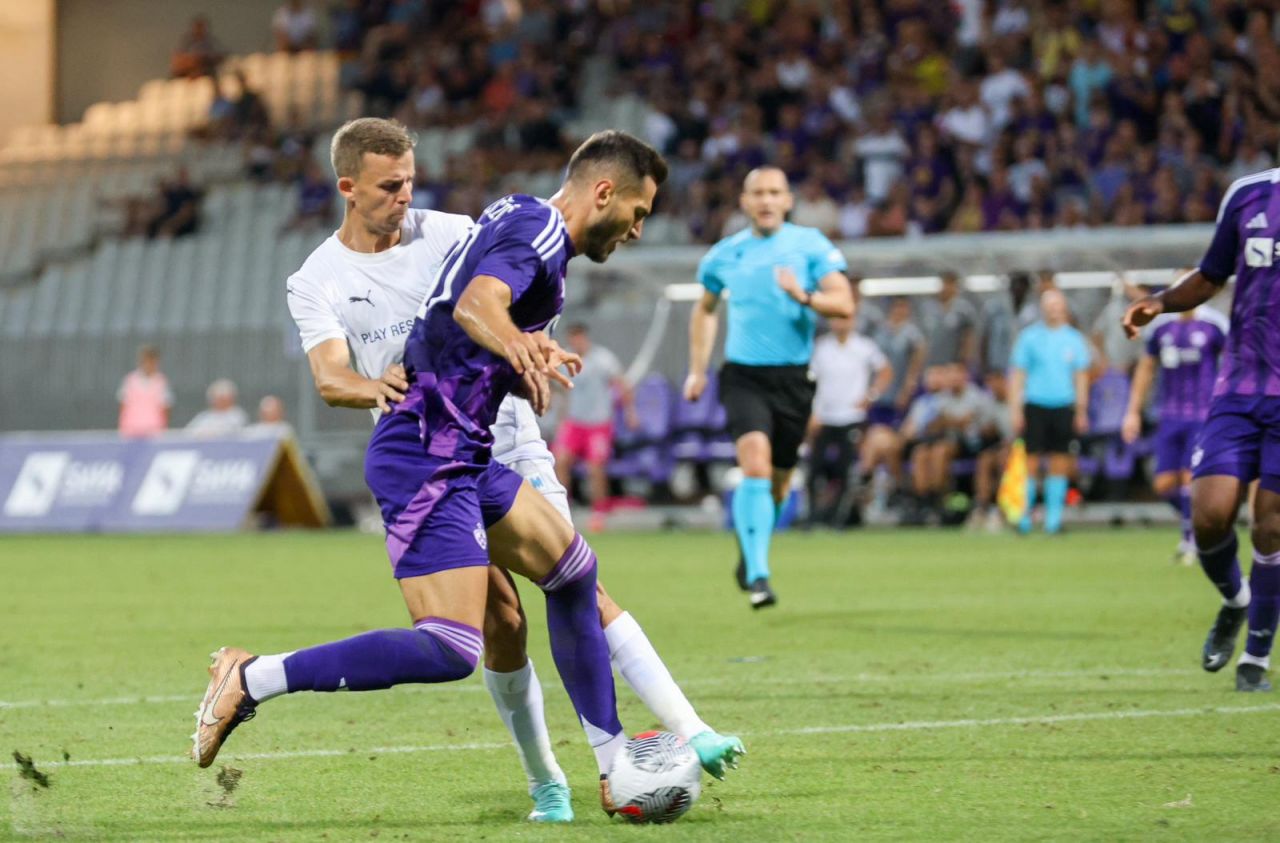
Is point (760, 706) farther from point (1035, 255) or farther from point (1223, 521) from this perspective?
point (1035, 255)

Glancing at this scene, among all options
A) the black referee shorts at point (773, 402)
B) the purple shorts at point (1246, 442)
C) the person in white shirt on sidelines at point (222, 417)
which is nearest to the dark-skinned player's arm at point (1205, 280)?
the purple shorts at point (1246, 442)

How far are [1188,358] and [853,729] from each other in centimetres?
853

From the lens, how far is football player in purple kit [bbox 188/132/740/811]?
496 centimetres

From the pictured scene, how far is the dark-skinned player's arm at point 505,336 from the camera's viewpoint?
4.77 m

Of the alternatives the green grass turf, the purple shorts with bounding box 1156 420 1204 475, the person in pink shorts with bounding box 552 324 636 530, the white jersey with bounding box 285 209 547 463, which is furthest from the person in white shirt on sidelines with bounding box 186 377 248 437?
the white jersey with bounding box 285 209 547 463

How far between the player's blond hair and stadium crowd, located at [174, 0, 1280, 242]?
16.5 metres

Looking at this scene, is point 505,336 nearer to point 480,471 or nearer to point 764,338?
point 480,471

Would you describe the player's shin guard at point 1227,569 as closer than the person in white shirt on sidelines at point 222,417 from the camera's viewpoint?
Yes

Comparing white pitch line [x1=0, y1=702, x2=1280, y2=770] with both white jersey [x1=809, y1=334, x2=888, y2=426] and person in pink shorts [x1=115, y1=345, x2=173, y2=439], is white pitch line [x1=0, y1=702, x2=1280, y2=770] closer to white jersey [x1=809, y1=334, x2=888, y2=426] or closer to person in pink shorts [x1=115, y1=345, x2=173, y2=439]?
white jersey [x1=809, y1=334, x2=888, y2=426]

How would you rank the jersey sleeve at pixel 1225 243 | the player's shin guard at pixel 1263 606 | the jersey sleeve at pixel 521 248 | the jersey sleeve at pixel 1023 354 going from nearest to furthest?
the jersey sleeve at pixel 521 248
the jersey sleeve at pixel 1225 243
the player's shin guard at pixel 1263 606
the jersey sleeve at pixel 1023 354

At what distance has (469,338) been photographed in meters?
5.07

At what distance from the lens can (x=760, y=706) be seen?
7.53 meters

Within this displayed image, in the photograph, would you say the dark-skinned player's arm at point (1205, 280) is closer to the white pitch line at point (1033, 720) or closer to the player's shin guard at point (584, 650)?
the white pitch line at point (1033, 720)

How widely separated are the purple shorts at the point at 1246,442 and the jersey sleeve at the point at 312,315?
3.58 meters
